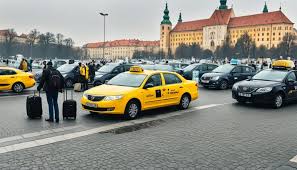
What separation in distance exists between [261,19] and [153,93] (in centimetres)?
15054

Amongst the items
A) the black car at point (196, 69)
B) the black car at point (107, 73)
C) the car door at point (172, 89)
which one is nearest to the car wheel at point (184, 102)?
the car door at point (172, 89)

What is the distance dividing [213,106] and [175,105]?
1651mm

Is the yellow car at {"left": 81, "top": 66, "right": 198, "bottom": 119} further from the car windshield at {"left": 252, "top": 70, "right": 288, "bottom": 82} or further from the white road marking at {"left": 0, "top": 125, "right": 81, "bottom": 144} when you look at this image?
the car windshield at {"left": 252, "top": 70, "right": 288, "bottom": 82}

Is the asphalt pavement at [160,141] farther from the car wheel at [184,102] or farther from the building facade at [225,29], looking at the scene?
the building facade at [225,29]

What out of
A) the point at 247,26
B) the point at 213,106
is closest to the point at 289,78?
the point at 213,106

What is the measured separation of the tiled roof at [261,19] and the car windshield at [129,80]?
143148mm

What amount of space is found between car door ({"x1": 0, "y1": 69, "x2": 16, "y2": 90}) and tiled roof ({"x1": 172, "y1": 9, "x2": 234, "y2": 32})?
484 ft

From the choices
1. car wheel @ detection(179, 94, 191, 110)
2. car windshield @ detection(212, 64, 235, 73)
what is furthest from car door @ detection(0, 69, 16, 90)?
car windshield @ detection(212, 64, 235, 73)

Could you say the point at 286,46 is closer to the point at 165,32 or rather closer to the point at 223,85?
the point at 165,32

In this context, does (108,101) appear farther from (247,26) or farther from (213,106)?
(247,26)

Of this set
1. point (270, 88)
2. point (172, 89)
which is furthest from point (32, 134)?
point (270, 88)

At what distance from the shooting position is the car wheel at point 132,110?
10.1 metres

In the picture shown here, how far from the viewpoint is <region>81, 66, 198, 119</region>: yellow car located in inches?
386

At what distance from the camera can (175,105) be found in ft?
41.8
